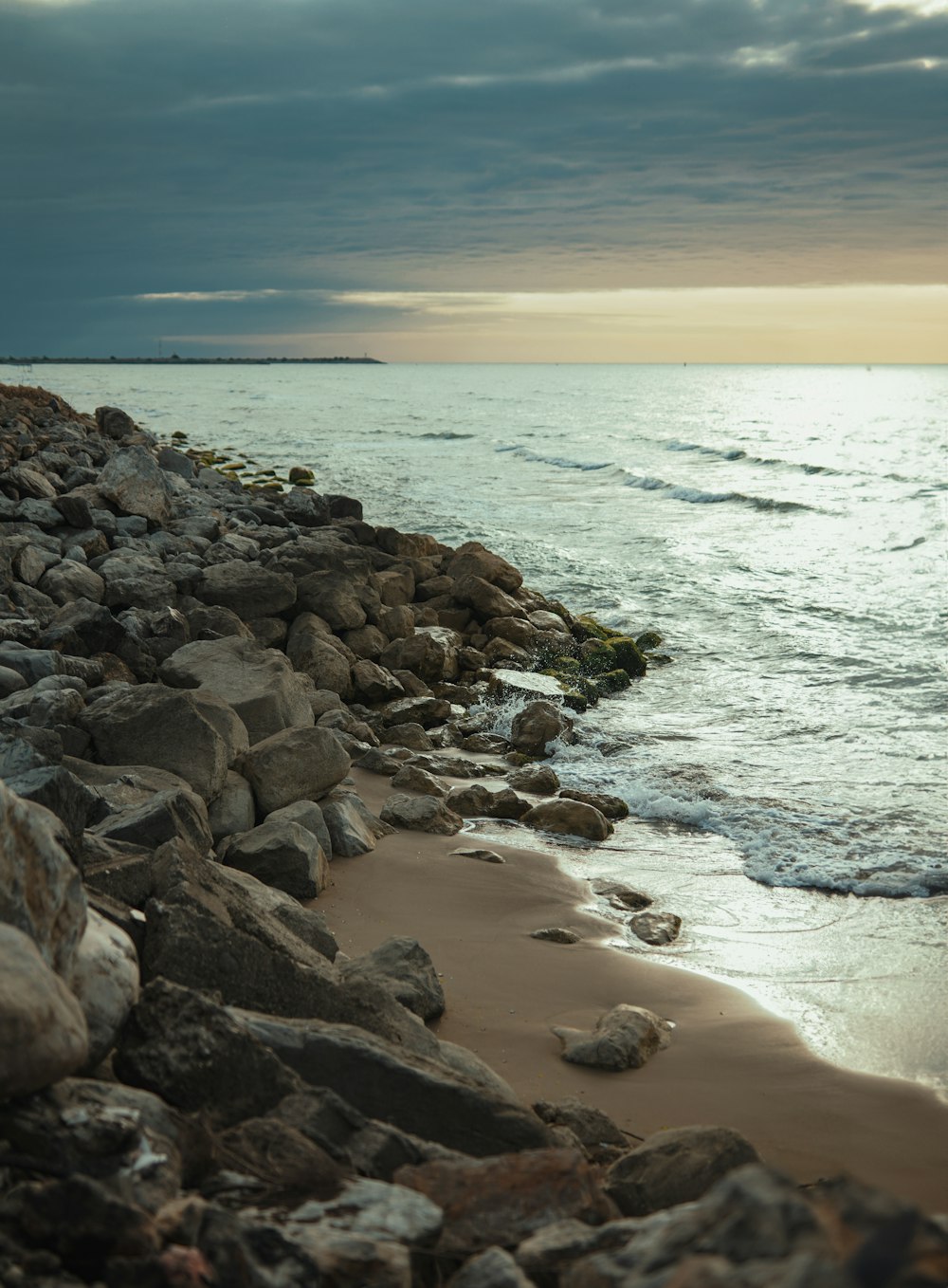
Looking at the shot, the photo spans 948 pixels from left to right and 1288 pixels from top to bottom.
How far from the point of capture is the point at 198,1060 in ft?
10.5

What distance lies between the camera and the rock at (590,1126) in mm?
4137

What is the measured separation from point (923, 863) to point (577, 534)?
1759cm

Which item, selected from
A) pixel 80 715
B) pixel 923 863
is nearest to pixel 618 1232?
pixel 80 715

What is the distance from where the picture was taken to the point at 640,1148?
12.2ft

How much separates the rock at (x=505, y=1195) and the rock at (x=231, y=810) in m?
3.92

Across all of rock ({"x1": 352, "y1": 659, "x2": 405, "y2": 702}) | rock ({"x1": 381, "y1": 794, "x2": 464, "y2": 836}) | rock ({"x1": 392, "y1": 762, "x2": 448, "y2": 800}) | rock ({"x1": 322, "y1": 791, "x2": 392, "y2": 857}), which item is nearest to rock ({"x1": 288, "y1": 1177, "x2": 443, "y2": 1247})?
rock ({"x1": 322, "y1": 791, "x2": 392, "y2": 857})

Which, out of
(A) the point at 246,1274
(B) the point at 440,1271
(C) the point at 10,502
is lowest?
(B) the point at 440,1271

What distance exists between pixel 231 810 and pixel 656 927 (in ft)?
8.69

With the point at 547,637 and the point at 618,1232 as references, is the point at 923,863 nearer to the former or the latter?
the point at 618,1232

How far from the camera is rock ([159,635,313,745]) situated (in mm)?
8008

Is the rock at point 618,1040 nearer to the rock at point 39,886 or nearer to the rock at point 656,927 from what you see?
→ the rock at point 656,927

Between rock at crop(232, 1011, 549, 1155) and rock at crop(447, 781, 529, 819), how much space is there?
15.9ft

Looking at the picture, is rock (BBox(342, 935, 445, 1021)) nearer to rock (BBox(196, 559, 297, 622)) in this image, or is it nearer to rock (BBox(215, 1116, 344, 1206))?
rock (BBox(215, 1116, 344, 1206))

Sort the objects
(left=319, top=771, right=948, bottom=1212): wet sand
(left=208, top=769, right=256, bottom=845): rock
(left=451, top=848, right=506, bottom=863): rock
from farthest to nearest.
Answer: (left=451, top=848, right=506, bottom=863): rock → (left=208, top=769, right=256, bottom=845): rock → (left=319, top=771, right=948, bottom=1212): wet sand
